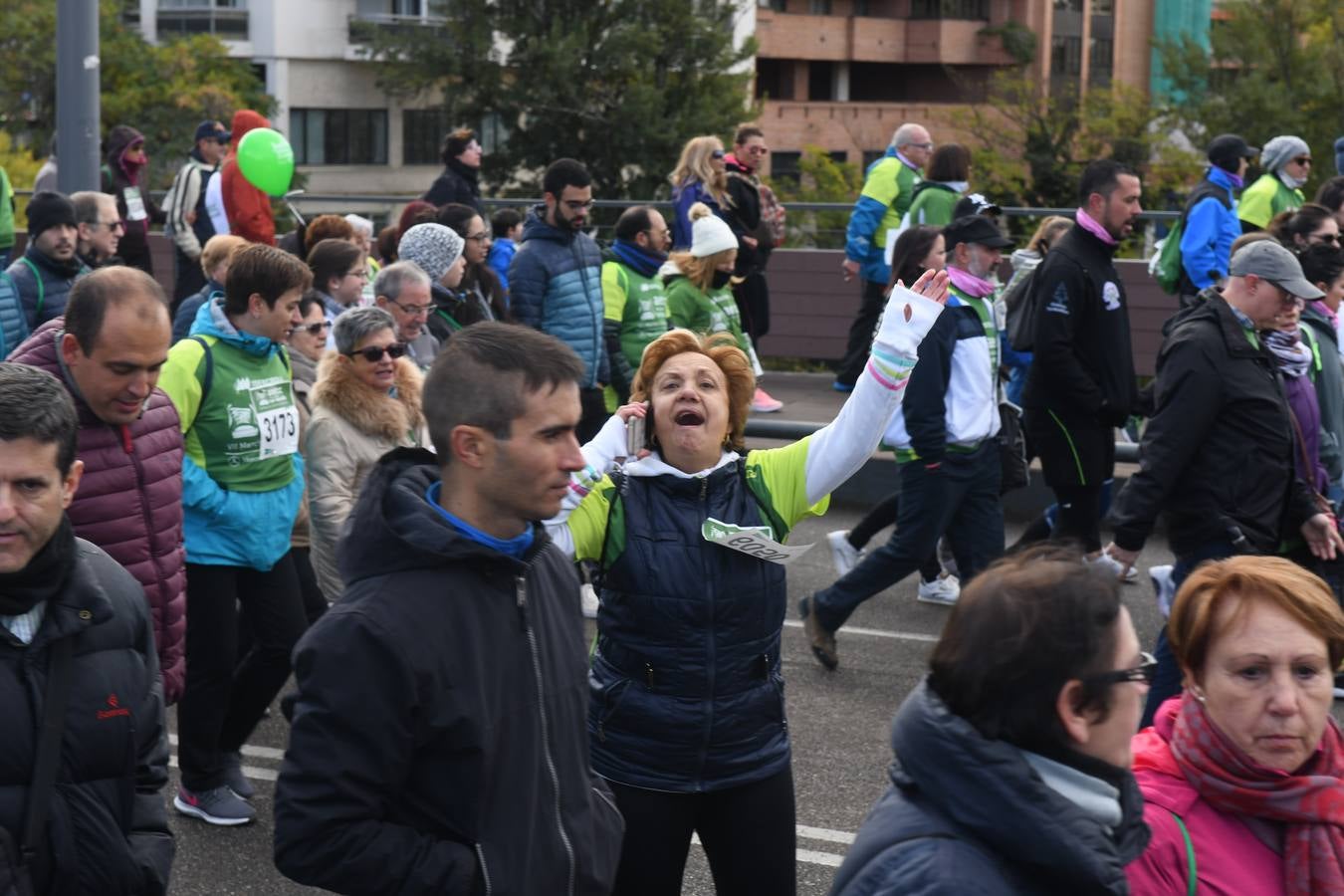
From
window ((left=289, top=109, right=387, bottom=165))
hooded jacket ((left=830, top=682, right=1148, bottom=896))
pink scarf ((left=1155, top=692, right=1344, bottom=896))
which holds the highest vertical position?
window ((left=289, top=109, right=387, bottom=165))

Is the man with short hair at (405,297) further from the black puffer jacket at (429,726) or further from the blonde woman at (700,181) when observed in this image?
the blonde woman at (700,181)

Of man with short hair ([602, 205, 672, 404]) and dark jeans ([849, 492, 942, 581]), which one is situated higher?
man with short hair ([602, 205, 672, 404])

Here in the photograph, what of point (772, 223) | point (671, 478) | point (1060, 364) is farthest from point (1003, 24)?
point (671, 478)

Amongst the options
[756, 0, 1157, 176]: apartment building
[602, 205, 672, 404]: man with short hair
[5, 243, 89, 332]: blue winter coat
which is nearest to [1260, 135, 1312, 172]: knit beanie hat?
[602, 205, 672, 404]: man with short hair

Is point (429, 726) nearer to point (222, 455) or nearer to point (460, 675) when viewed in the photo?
point (460, 675)

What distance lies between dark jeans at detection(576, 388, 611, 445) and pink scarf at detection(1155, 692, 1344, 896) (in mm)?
6437

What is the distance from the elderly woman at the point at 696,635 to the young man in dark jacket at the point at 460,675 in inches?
36.8

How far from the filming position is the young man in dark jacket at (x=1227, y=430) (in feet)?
20.3

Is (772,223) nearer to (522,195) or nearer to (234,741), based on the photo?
(234,741)

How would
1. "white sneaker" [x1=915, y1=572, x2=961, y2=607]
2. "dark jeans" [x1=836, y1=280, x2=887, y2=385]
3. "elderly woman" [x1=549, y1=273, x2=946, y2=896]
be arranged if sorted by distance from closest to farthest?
1. "elderly woman" [x1=549, y1=273, x2=946, y2=896]
2. "white sneaker" [x1=915, y1=572, x2=961, y2=607]
3. "dark jeans" [x1=836, y1=280, x2=887, y2=385]

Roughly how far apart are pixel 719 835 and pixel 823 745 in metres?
2.76

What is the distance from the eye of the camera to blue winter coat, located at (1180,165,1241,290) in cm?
1118

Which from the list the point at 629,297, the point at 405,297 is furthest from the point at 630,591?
the point at 629,297

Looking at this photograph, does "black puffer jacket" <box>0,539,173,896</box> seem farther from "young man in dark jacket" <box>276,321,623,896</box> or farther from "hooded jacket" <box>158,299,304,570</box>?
"hooded jacket" <box>158,299,304,570</box>
